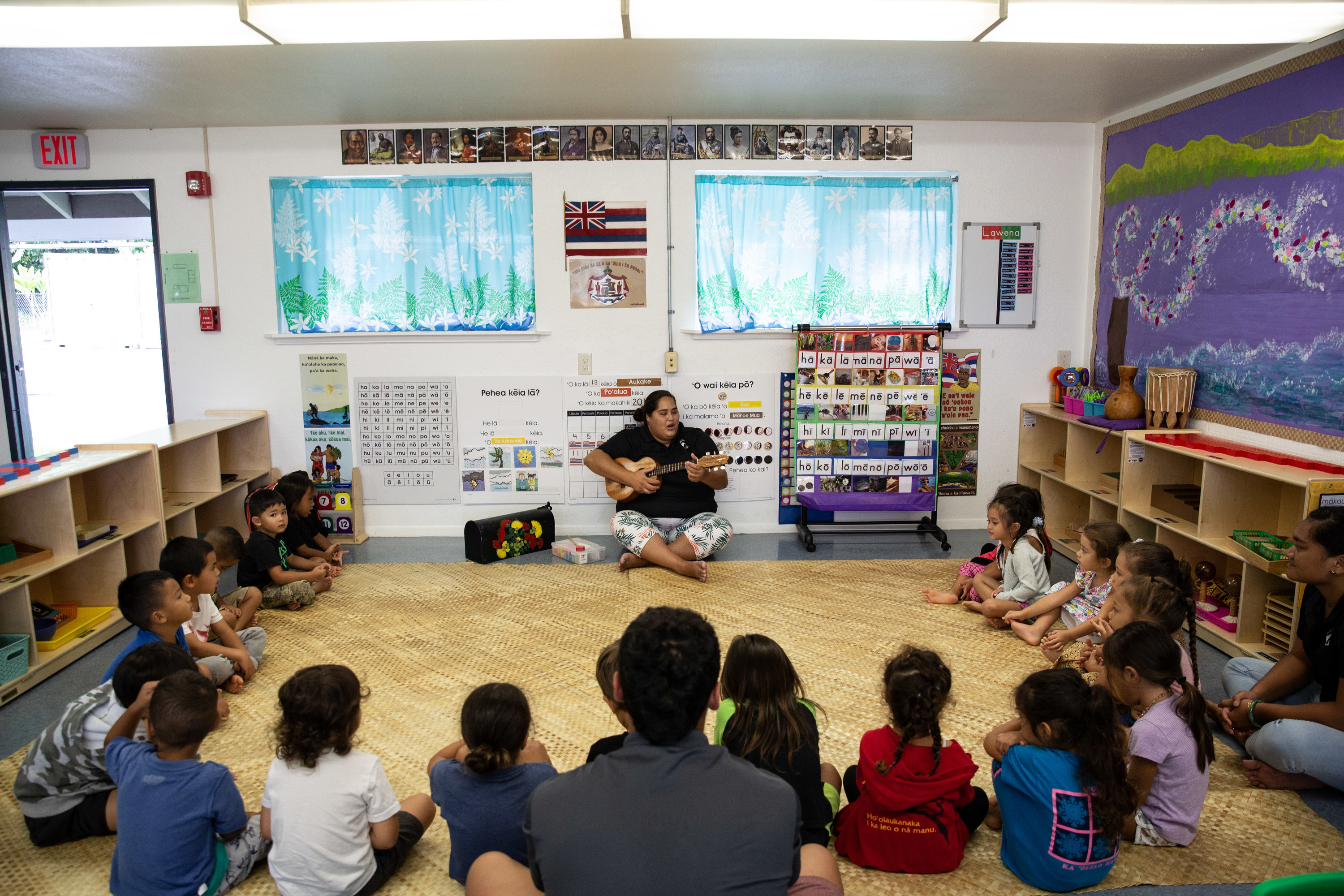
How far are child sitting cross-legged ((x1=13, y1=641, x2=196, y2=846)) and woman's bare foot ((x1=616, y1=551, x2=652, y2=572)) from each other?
8.48 feet

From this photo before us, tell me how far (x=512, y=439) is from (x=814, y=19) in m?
3.20

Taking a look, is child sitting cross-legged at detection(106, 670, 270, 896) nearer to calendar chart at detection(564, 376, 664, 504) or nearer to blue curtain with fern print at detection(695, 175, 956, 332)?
calendar chart at detection(564, 376, 664, 504)

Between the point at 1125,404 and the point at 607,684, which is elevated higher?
the point at 1125,404

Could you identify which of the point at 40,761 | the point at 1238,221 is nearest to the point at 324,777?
the point at 40,761

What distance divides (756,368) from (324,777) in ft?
13.0

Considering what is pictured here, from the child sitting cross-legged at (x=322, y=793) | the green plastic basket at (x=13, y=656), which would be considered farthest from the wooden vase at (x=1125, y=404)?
the green plastic basket at (x=13, y=656)

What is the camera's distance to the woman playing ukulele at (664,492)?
186 inches

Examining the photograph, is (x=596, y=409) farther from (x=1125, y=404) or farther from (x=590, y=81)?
(x=1125, y=404)

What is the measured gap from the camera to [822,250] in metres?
5.32

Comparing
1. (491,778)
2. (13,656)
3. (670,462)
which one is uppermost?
(670,462)

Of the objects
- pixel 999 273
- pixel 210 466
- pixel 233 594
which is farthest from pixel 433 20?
pixel 999 273

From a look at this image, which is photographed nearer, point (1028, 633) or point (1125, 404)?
point (1028, 633)

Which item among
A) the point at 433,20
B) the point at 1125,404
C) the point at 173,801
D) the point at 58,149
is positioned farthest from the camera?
the point at 58,149

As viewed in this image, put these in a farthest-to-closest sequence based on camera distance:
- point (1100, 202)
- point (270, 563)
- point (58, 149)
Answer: point (1100, 202) < point (58, 149) < point (270, 563)
